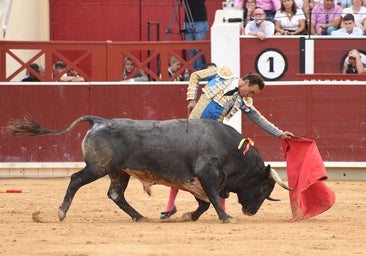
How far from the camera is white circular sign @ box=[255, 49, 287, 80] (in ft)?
52.2

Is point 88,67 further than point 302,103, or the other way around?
point 88,67

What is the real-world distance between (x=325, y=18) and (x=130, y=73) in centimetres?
242

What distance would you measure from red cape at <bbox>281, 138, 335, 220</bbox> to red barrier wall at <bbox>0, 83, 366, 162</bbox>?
438 cm

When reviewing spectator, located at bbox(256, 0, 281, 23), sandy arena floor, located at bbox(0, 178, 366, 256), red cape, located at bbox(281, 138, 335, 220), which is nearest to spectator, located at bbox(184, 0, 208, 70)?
spectator, located at bbox(256, 0, 281, 23)

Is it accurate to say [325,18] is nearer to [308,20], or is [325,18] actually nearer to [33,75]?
[308,20]

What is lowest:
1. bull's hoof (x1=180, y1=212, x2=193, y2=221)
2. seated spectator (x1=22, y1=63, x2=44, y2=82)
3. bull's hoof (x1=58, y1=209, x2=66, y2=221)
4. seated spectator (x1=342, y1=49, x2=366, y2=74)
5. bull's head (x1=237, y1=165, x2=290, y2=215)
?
bull's hoof (x1=180, y1=212, x2=193, y2=221)

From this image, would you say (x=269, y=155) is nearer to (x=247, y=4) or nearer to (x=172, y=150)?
(x=247, y=4)

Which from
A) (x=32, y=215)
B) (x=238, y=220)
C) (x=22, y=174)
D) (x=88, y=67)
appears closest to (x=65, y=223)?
(x=32, y=215)

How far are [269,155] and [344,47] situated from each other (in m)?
1.54

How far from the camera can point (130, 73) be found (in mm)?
15914

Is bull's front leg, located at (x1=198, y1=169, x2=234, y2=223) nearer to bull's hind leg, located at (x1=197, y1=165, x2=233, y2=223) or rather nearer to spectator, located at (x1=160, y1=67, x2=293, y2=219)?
bull's hind leg, located at (x1=197, y1=165, x2=233, y2=223)

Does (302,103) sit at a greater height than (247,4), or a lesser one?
lesser

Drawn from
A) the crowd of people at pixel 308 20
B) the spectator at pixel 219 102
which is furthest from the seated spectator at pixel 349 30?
the spectator at pixel 219 102

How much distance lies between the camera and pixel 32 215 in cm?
1090
